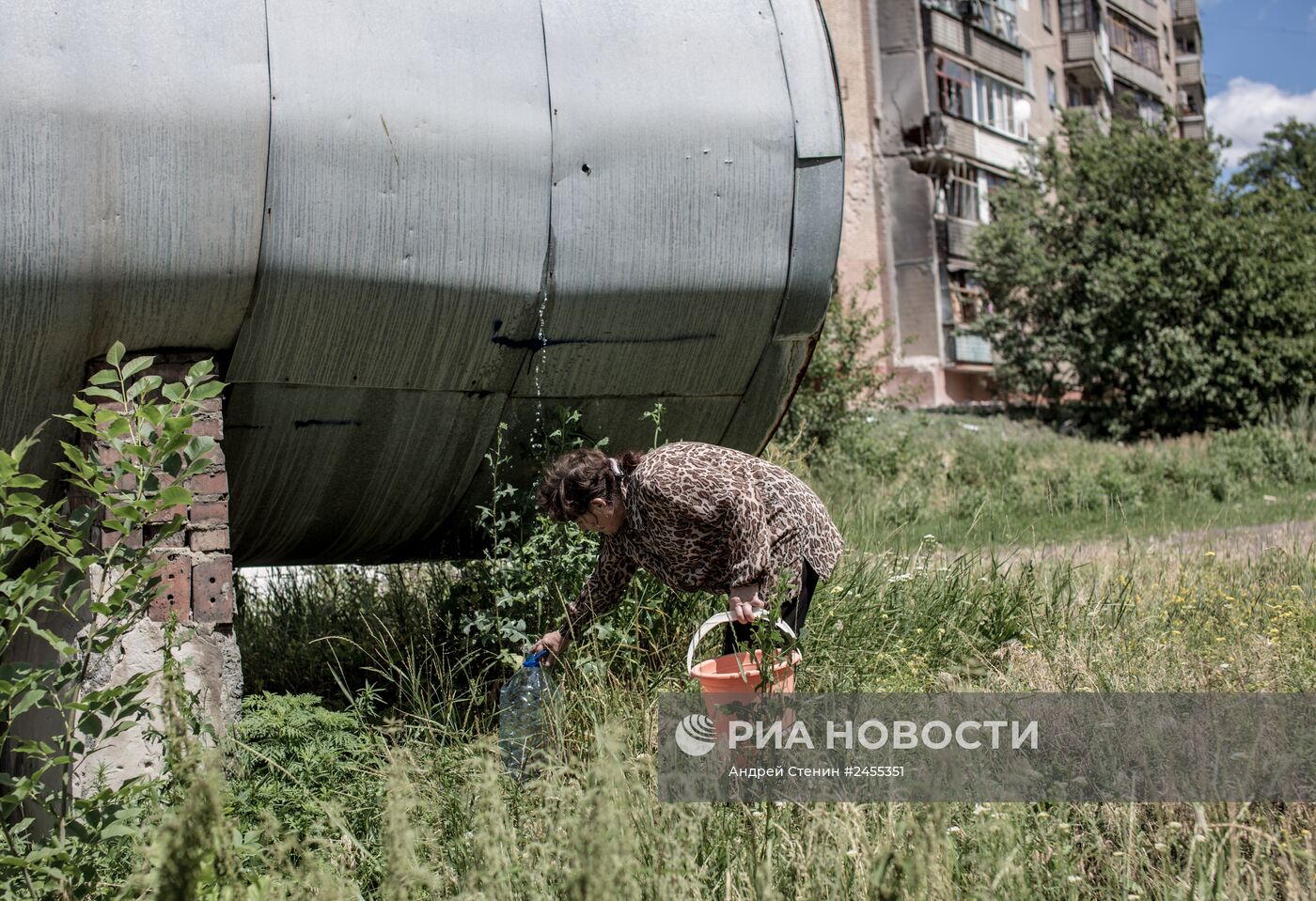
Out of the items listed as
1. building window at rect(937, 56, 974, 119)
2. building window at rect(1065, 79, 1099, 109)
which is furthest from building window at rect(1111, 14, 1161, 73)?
building window at rect(937, 56, 974, 119)

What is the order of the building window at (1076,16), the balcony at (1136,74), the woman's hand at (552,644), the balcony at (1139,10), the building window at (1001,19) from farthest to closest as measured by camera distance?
the balcony at (1139,10)
the balcony at (1136,74)
the building window at (1076,16)
the building window at (1001,19)
the woman's hand at (552,644)

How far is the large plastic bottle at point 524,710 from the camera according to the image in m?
3.97

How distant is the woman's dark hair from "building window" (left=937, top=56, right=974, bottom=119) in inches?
1046

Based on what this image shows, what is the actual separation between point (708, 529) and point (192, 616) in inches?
65.6

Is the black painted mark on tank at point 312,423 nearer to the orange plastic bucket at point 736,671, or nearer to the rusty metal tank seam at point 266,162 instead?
the rusty metal tank seam at point 266,162

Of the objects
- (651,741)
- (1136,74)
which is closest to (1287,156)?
(1136,74)

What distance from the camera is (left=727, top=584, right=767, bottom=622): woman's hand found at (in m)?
3.69

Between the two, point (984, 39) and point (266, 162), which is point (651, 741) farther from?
point (984, 39)

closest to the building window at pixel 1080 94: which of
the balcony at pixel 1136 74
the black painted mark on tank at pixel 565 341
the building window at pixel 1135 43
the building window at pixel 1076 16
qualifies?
the building window at pixel 1076 16

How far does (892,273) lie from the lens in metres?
28.9

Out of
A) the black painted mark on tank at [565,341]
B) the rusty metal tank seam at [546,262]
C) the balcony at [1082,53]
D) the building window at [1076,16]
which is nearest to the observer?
the rusty metal tank seam at [546,262]

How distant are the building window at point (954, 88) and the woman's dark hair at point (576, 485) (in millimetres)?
26571

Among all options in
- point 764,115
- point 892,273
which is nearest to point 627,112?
point 764,115

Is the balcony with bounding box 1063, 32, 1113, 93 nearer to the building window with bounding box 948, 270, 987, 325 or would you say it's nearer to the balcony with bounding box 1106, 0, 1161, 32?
the balcony with bounding box 1106, 0, 1161, 32
